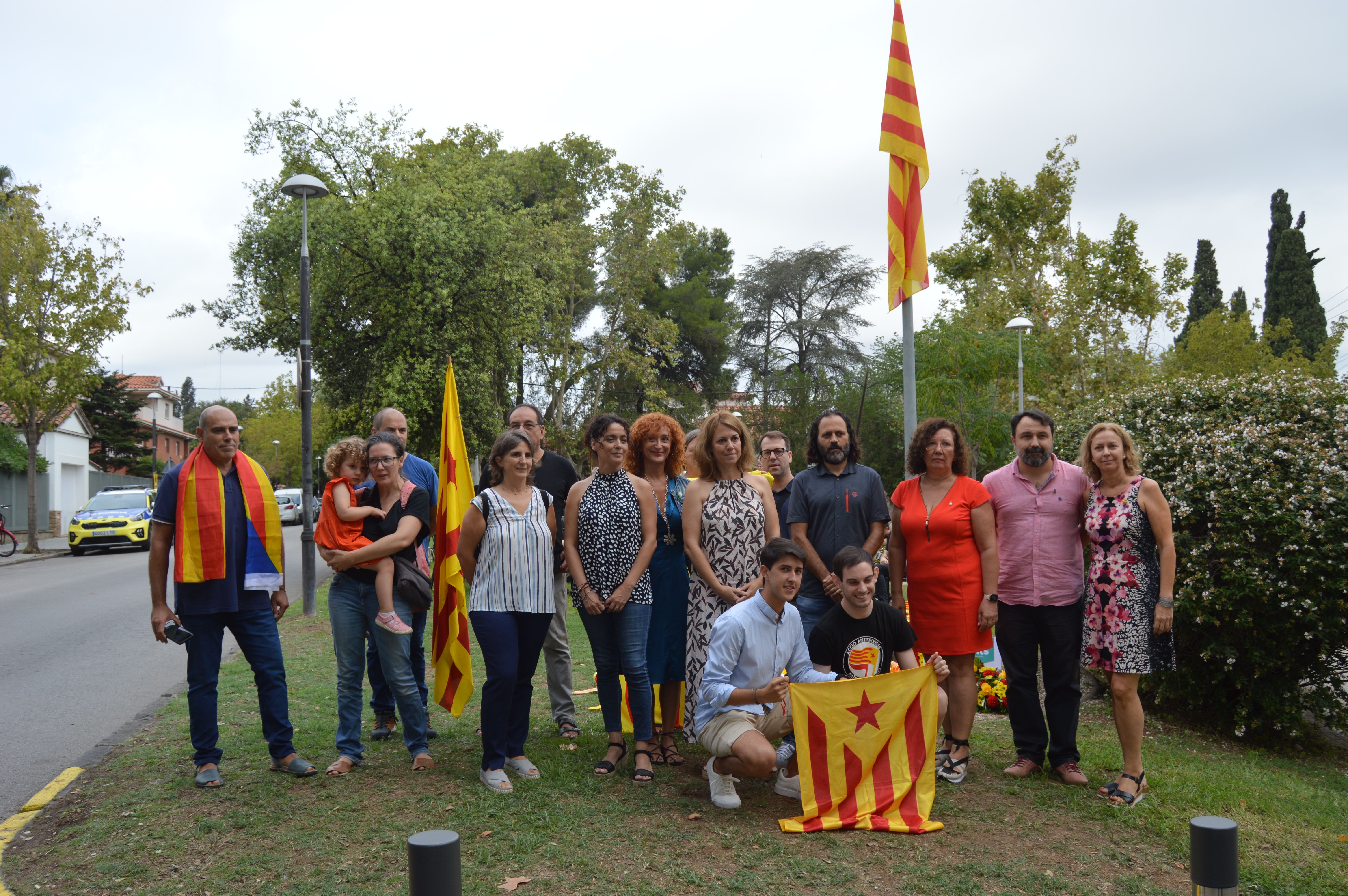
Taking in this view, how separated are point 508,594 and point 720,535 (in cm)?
123

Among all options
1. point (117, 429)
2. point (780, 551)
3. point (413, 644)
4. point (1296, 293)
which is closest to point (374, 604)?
point (413, 644)

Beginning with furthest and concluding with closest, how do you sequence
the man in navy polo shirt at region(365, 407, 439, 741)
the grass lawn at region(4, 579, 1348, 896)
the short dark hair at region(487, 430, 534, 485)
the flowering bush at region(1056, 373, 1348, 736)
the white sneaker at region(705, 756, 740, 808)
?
the flowering bush at region(1056, 373, 1348, 736) → the man in navy polo shirt at region(365, 407, 439, 741) → the short dark hair at region(487, 430, 534, 485) → the white sneaker at region(705, 756, 740, 808) → the grass lawn at region(4, 579, 1348, 896)

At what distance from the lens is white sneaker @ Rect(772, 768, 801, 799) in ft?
15.4

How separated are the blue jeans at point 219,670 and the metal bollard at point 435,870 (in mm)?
3137

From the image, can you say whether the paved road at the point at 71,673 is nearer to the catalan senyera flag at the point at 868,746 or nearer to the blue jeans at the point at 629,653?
the blue jeans at the point at 629,653

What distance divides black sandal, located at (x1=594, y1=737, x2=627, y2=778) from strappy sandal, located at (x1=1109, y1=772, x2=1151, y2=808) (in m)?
2.61

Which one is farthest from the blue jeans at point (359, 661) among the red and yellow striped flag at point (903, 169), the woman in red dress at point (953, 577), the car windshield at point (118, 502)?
the car windshield at point (118, 502)

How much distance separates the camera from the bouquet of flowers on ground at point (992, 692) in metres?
6.95

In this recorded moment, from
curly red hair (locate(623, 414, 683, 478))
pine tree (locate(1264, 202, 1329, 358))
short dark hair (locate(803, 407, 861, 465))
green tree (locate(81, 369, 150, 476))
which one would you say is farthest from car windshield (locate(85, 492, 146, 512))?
pine tree (locate(1264, 202, 1329, 358))

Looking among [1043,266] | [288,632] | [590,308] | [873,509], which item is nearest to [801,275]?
[590,308]

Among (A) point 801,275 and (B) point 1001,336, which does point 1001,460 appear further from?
(A) point 801,275

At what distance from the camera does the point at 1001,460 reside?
99.9 feet

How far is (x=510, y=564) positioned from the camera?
4898mm

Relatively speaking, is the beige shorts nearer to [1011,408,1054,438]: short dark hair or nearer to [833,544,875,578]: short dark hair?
[833,544,875,578]: short dark hair
